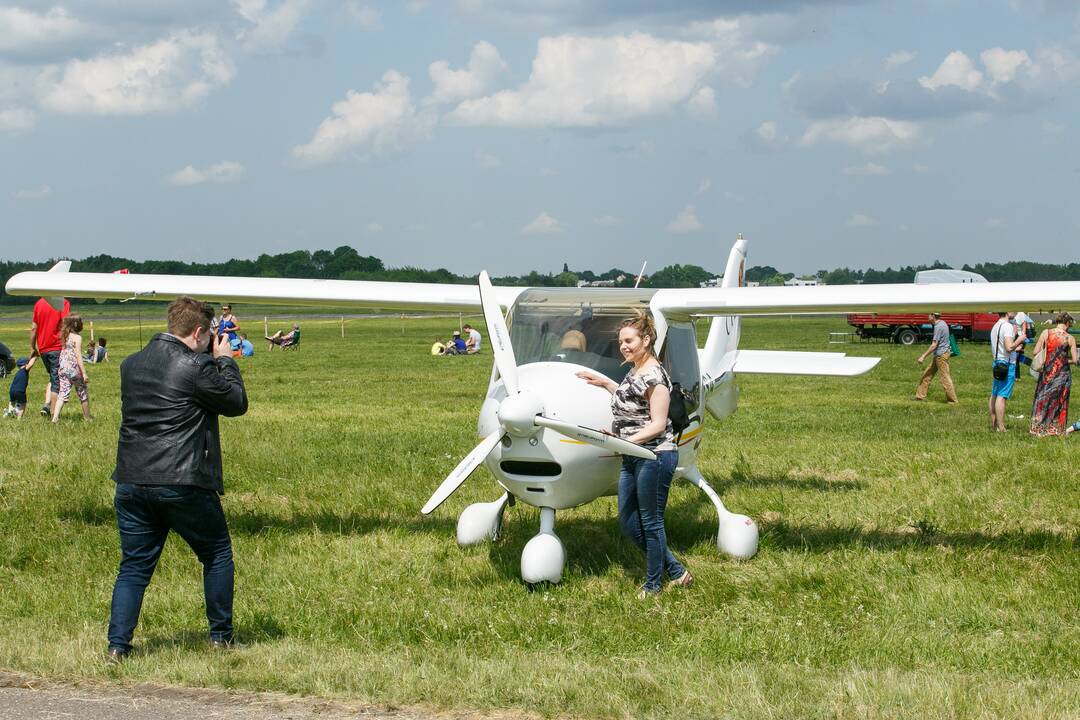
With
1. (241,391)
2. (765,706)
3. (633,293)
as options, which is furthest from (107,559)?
(765,706)

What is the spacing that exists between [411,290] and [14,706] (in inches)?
213

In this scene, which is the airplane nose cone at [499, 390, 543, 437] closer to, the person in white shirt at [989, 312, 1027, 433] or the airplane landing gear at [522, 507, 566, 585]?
the airplane landing gear at [522, 507, 566, 585]

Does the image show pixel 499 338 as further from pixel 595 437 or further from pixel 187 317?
pixel 187 317

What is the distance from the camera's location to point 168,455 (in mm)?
5547

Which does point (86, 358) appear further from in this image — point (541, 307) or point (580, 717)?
point (580, 717)

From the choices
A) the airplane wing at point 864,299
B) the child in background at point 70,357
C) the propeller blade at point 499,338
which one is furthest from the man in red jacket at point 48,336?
the airplane wing at point 864,299

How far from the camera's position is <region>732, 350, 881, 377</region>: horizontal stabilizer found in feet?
35.5

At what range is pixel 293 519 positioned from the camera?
9.48 metres

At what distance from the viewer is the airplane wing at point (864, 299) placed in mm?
8016

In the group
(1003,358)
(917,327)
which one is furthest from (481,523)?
(917,327)

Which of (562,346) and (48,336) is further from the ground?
(562,346)

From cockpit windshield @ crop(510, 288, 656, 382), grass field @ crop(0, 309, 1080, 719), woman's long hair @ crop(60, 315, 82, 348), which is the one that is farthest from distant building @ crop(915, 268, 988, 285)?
cockpit windshield @ crop(510, 288, 656, 382)

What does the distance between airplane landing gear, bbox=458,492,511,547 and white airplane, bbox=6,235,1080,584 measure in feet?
0.03

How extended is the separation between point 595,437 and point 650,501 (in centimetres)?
61
